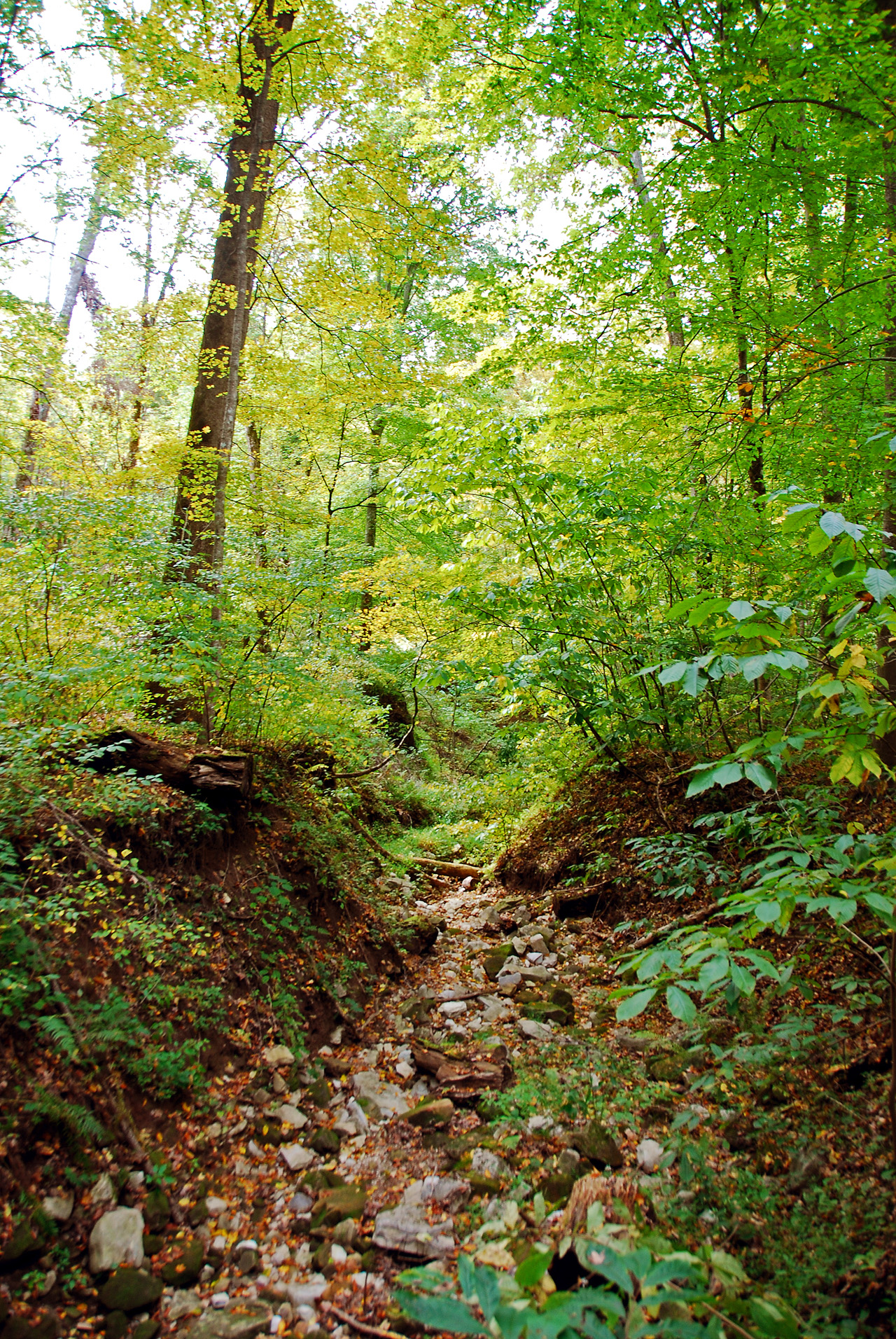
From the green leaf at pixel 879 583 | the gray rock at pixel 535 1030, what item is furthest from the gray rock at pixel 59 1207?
the green leaf at pixel 879 583

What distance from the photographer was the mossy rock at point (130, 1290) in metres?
2.24

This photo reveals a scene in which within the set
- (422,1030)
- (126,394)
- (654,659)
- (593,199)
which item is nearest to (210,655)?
(422,1030)

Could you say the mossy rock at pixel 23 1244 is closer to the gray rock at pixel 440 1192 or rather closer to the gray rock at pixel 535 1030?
the gray rock at pixel 440 1192

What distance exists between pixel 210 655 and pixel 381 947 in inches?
106

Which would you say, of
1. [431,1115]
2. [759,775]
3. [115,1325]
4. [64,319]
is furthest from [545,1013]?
[64,319]

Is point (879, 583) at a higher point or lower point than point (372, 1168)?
higher

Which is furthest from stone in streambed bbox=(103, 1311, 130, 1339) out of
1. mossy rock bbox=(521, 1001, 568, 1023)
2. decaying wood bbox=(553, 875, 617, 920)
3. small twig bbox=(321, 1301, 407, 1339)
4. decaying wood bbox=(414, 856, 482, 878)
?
decaying wood bbox=(414, 856, 482, 878)

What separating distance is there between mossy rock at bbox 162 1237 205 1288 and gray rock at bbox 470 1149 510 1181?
4.22ft

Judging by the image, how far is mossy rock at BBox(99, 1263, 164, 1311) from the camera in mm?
2244

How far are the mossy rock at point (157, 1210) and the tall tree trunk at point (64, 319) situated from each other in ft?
18.3

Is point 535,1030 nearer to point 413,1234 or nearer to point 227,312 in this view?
point 413,1234

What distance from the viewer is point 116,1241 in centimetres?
239

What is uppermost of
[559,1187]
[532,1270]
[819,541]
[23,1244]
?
[819,541]

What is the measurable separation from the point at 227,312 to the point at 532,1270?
820 centimetres
